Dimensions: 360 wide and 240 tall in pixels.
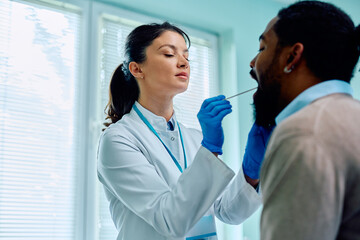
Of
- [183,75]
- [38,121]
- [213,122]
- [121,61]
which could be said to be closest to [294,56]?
[213,122]

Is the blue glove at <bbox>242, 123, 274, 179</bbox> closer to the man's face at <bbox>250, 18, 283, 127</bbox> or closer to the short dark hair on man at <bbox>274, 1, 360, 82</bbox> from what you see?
the man's face at <bbox>250, 18, 283, 127</bbox>

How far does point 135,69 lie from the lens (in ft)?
5.59

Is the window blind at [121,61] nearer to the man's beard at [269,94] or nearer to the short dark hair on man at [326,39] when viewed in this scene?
the man's beard at [269,94]

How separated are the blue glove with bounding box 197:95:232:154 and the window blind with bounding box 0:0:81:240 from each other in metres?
1.22

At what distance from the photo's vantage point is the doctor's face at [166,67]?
162 cm

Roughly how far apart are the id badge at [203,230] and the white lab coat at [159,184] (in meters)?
0.06

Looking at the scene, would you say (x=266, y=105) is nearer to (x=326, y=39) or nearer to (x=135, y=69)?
(x=326, y=39)

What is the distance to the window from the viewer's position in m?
2.21

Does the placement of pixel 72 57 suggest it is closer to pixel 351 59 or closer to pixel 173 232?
pixel 173 232

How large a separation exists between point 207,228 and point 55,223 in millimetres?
1085

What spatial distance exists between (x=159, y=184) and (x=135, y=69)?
0.54 metres

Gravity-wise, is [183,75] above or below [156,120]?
above

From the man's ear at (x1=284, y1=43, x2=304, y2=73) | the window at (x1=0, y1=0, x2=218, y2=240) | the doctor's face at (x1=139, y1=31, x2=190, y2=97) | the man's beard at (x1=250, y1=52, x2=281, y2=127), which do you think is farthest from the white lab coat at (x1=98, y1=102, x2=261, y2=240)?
the window at (x1=0, y1=0, x2=218, y2=240)

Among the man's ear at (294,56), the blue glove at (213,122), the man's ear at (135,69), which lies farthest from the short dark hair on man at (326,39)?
the man's ear at (135,69)
